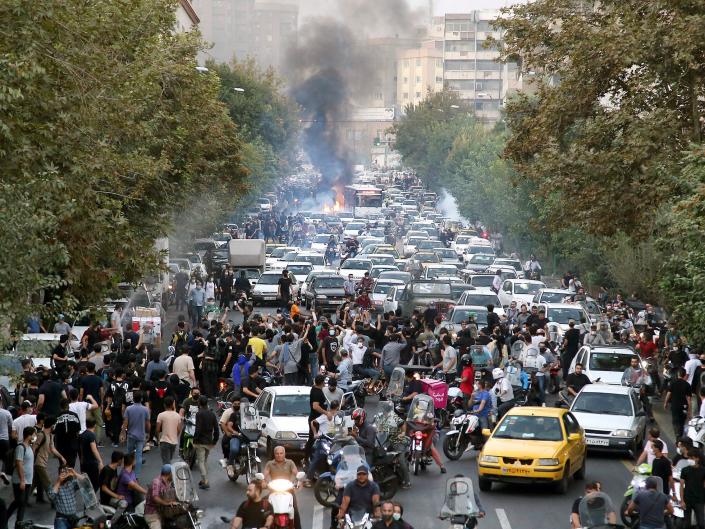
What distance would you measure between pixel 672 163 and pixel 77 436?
15791 mm

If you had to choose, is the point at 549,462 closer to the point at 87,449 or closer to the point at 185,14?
the point at 87,449

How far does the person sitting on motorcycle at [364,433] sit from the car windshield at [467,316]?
17063 millimetres

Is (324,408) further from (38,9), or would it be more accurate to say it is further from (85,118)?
(38,9)

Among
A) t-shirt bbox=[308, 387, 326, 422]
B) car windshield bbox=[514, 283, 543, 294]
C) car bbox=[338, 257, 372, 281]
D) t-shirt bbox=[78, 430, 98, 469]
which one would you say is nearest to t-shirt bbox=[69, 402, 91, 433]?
t-shirt bbox=[78, 430, 98, 469]

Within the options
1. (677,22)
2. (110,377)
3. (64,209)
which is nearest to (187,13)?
(677,22)

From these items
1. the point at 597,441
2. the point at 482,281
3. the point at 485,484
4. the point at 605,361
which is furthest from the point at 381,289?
the point at 485,484

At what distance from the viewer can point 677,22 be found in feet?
102

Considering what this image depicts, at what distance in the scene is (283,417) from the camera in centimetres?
2319

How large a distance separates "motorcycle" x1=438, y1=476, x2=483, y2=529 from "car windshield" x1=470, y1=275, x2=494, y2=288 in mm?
34060

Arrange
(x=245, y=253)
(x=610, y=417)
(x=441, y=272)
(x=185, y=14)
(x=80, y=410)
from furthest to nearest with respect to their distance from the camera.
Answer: (x=185, y=14), (x=245, y=253), (x=441, y=272), (x=610, y=417), (x=80, y=410)

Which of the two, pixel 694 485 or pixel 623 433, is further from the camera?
pixel 623 433

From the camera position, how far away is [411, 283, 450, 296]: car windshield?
43.2 meters

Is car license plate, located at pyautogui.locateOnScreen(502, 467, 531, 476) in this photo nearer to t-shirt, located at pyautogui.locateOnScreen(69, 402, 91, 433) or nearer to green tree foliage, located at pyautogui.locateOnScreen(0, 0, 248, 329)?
t-shirt, located at pyautogui.locateOnScreen(69, 402, 91, 433)

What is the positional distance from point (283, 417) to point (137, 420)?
2.85 meters
